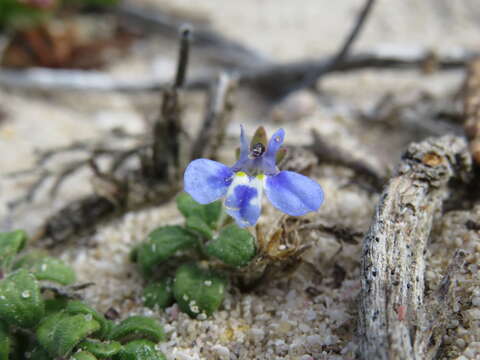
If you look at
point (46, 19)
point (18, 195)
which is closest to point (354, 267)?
point (18, 195)

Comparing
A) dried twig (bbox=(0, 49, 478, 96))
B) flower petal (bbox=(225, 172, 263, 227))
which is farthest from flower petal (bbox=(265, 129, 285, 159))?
dried twig (bbox=(0, 49, 478, 96))

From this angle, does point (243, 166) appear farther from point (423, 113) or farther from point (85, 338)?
point (423, 113)

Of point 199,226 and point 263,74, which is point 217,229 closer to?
point 199,226

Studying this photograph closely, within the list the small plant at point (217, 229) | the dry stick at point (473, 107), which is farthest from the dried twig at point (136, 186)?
the dry stick at point (473, 107)

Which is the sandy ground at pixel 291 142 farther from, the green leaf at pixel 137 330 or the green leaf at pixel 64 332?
the green leaf at pixel 64 332

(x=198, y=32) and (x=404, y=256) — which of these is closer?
(x=404, y=256)

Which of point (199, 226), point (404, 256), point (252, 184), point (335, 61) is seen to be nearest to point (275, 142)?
point (252, 184)
